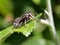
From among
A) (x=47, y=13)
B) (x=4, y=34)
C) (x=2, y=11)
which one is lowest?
(x=4, y=34)

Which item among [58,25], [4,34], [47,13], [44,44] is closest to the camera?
[4,34]

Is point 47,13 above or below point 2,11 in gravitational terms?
below

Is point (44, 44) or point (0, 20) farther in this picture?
point (0, 20)

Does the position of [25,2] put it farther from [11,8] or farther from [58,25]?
[58,25]

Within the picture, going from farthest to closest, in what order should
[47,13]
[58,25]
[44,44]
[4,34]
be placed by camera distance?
1. [58,25]
2. [44,44]
3. [47,13]
4. [4,34]

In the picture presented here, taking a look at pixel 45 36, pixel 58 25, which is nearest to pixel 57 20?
pixel 58 25

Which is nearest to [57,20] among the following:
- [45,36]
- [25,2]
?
[45,36]

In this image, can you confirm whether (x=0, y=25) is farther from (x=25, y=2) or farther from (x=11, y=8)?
(x=25, y=2)
